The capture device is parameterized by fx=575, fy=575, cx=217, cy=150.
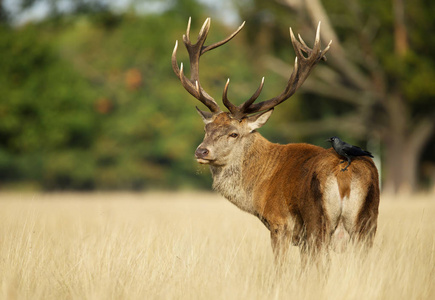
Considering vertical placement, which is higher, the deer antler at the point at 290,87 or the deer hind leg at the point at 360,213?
the deer antler at the point at 290,87

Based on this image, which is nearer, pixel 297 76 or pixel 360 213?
pixel 360 213

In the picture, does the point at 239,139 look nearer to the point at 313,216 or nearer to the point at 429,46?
the point at 313,216

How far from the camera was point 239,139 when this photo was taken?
5.69m

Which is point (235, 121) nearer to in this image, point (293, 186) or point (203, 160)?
point (203, 160)

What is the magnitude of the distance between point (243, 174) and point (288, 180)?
662 millimetres

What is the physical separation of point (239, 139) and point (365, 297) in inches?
96.6

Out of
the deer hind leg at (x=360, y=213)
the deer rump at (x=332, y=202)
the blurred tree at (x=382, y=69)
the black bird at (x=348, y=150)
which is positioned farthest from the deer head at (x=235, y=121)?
the blurred tree at (x=382, y=69)

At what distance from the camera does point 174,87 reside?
28.6m

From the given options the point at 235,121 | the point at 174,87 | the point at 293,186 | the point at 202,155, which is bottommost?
the point at 293,186

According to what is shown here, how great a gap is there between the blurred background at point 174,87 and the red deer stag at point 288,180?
1061 cm

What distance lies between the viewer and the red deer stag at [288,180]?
168 inches

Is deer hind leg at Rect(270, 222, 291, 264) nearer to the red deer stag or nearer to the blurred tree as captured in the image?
the red deer stag

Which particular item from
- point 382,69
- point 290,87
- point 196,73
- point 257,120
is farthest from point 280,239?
point 382,69

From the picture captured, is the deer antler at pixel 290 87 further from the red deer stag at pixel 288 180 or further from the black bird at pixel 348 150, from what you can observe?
the black bird at pixel 348 150
